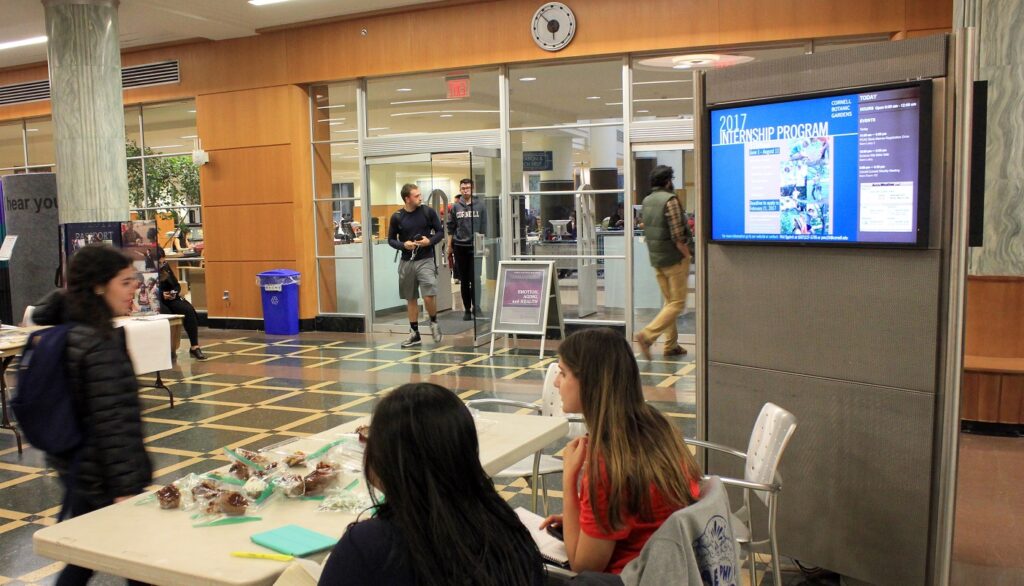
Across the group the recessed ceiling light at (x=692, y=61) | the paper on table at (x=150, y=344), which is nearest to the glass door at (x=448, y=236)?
the recessed ceiling light at (x=692, y=61)

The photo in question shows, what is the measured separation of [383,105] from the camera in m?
11.0

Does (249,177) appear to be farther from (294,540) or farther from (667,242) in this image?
(294,540)

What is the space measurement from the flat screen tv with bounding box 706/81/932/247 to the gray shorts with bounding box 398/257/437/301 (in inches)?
236

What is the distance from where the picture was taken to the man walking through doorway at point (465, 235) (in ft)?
31.7

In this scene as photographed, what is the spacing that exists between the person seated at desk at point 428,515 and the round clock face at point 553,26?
842 centimetres

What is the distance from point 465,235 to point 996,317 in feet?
18.9

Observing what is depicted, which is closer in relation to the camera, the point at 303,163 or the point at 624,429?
the point at 624,429

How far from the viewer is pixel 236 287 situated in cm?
1172

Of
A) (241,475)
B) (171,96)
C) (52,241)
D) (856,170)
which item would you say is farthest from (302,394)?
(171,96)

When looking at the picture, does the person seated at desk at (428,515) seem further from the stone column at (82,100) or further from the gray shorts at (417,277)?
the stone column at (82,100)

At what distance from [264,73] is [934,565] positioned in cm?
1018

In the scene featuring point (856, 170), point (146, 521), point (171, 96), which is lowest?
point (146, 521)

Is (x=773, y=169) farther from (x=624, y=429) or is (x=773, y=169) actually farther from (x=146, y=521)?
(x=146, y=521)

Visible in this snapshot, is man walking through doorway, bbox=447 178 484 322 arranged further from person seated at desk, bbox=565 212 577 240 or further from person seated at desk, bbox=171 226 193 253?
person seated at desk, bbox=171 226 193 253
